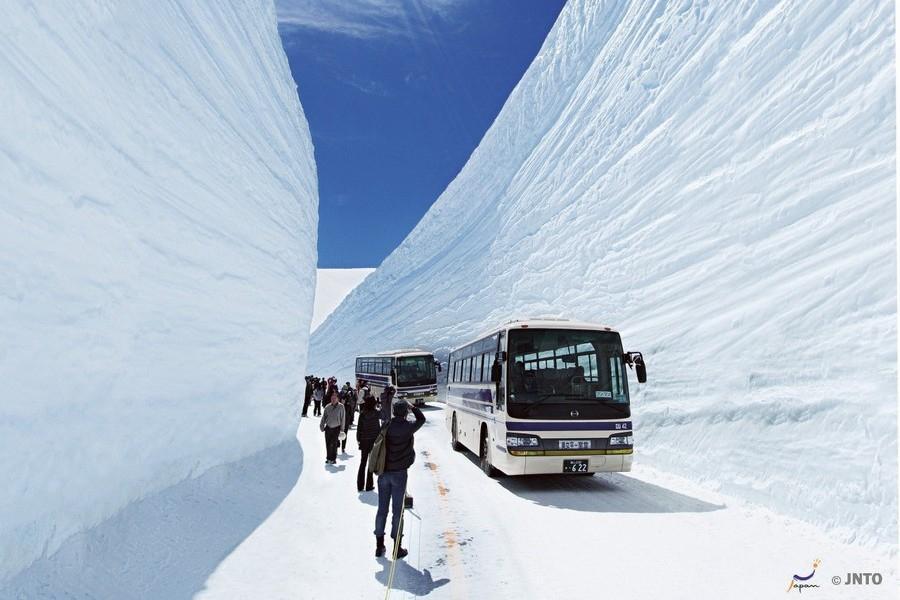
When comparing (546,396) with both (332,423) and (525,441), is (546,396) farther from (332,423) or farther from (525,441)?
(332,423)

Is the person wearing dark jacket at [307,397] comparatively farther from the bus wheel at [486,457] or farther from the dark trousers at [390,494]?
the dark trousers at [390,494]

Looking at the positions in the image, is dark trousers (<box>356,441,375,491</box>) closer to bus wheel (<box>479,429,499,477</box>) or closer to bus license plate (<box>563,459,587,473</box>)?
bus wheel (<box>479,429,499,477</box>)

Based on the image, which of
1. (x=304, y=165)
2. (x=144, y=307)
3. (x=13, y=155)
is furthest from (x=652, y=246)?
(x=13, y=155)

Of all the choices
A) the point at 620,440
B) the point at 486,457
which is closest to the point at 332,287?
the point at 486,457

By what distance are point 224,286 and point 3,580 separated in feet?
20.0

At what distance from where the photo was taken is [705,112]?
17062 mm

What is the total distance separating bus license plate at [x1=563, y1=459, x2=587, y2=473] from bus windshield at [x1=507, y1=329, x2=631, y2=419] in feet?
2.29

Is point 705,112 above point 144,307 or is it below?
above

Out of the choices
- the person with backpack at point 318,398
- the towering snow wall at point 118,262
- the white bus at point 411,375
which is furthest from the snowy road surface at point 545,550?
the white bus at point 411,375

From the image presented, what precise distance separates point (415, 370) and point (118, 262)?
18.9m

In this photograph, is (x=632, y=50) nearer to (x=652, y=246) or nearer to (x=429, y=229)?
→ (x=652, y=246)

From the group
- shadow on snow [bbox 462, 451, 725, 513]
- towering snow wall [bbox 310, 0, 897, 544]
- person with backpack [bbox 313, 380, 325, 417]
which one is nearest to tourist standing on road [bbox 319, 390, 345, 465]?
shadow on snow [bbox 462, 451, 725, 513]

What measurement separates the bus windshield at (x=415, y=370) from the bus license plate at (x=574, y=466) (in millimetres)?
15348

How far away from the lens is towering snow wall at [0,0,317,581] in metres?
4.18
